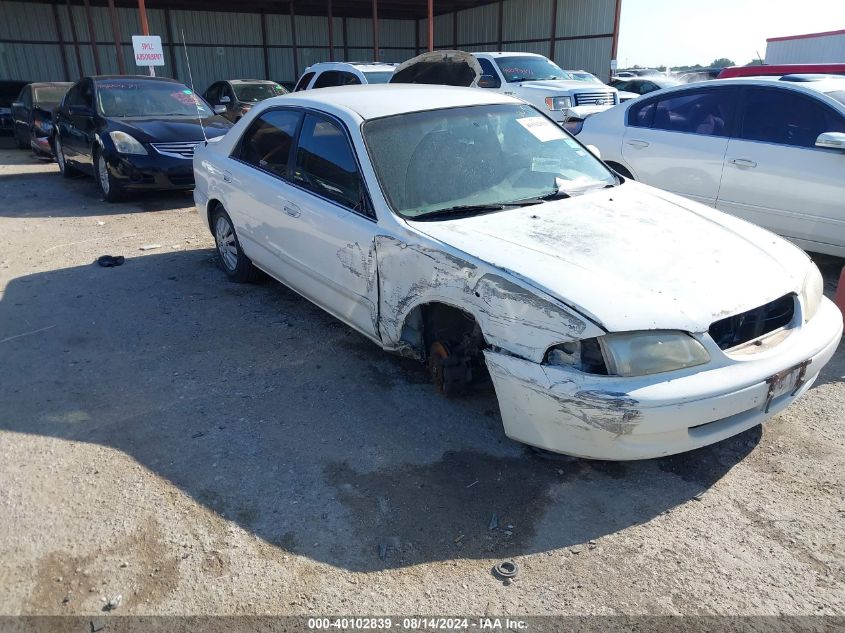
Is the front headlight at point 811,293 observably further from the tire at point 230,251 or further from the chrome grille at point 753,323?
the tire at point 230,251

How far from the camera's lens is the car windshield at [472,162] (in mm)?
3586

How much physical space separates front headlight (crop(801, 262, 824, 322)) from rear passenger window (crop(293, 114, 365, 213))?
2.31 metres

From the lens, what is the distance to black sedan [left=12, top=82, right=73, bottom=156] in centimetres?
1253

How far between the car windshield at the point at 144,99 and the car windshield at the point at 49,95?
5231 millimetres

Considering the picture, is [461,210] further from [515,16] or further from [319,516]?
[515,16]

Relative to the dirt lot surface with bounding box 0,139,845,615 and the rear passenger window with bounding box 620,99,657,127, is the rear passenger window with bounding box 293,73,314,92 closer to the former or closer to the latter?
the rear passenger window with bounding box 620,99,657,127

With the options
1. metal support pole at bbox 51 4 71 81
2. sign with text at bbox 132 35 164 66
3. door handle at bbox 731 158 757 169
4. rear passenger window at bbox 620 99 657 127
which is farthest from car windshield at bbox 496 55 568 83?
metal support pole at bbox 51 4 71 81

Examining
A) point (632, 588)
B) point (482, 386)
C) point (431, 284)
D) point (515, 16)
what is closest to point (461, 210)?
point (431, 284)

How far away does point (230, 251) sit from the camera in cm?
559

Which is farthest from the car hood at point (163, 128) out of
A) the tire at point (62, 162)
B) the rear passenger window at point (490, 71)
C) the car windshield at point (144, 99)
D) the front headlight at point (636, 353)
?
the front headlight at point (636, 353)

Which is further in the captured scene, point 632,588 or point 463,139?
point 463,139

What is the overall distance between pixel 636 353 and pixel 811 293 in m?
1.25

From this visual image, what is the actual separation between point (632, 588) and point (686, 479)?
79 cm

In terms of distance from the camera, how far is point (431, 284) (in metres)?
3.19
